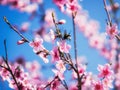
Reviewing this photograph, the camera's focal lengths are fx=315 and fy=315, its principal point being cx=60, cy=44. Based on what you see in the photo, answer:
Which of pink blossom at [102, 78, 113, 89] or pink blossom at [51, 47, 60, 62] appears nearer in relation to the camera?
pink blossom at [51, 47, 60, 62]

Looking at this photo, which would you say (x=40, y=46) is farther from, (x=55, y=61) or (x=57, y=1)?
(x=57, y=1)

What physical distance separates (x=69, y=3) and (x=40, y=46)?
3.35ft

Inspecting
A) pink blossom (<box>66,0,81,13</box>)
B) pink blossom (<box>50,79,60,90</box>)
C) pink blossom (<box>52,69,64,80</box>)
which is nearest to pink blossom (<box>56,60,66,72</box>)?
pink blossom (<box>52,69,64,80</box>)

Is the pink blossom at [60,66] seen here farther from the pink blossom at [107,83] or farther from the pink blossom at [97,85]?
the pink blossom at [107,83]

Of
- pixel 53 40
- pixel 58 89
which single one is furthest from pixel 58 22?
pixel 58 89

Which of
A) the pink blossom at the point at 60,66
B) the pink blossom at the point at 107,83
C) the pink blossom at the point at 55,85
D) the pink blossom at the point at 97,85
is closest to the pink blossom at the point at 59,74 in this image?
the pink blossom at the point at 60,66

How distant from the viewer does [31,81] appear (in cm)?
602

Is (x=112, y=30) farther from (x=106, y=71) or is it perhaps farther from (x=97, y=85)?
(x=97, y=85)

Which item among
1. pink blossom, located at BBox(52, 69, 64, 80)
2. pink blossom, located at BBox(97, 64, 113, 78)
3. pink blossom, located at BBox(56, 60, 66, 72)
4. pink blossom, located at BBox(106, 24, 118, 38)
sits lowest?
pink blossom, located at BBox(97, 64, 113, 78)

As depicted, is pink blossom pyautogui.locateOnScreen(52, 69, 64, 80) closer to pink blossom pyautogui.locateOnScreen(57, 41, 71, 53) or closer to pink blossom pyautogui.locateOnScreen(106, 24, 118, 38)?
pink blossom pyautogui.locateOnScreen(57, 41, 71, 53)

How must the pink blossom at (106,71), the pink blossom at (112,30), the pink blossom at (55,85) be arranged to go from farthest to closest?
1. the pink blossom at (106,71)
2. the pink blossom at (55,85)
3. the pink blossom at (112,30)

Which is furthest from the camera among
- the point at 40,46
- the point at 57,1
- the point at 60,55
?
the point at 57,1

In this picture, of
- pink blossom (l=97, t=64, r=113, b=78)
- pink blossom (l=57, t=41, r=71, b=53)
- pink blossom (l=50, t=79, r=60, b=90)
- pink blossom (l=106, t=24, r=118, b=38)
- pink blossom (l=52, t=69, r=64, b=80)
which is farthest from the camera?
pink blossom (l=97, t=64, r=113, b=78)

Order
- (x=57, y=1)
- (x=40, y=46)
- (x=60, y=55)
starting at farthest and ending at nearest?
(x=57, y=1) < (x=40, y=46) < (x=60, y=55)
